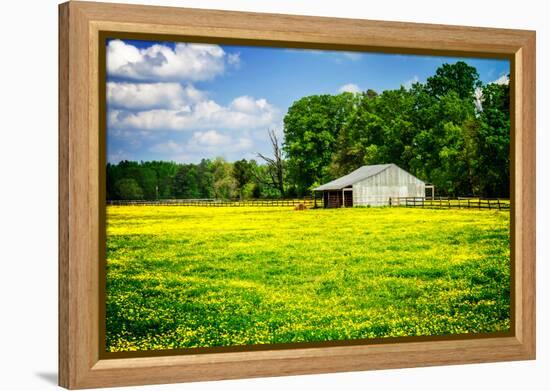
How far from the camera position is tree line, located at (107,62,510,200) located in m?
11.3

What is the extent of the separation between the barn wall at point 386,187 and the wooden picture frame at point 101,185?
1148mm

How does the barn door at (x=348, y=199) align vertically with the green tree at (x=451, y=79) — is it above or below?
below

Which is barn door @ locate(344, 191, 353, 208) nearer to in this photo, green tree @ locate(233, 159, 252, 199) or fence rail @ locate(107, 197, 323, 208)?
fence rail @ locate(107, 197, 323, 208)

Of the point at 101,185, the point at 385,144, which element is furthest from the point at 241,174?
the point at 385,144

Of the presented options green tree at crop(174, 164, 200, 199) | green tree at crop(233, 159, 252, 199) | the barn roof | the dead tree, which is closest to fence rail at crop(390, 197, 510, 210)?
the barn roof

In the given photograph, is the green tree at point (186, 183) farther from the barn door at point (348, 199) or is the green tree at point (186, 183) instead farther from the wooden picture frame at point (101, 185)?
the barn door at point (348, 199)

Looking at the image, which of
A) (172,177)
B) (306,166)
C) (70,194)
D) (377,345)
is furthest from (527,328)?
(70,194)

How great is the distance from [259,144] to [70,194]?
7.00 feet

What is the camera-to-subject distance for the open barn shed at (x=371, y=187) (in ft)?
38.9

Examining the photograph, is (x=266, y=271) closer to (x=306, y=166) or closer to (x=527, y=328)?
(x=306, y=166)

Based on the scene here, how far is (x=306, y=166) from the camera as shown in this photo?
11828 mm

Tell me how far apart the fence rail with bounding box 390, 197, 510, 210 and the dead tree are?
4.41 ft

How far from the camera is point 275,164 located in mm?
11562

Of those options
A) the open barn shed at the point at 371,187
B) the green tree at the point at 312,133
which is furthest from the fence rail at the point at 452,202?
the green tree at the point at 312,133
